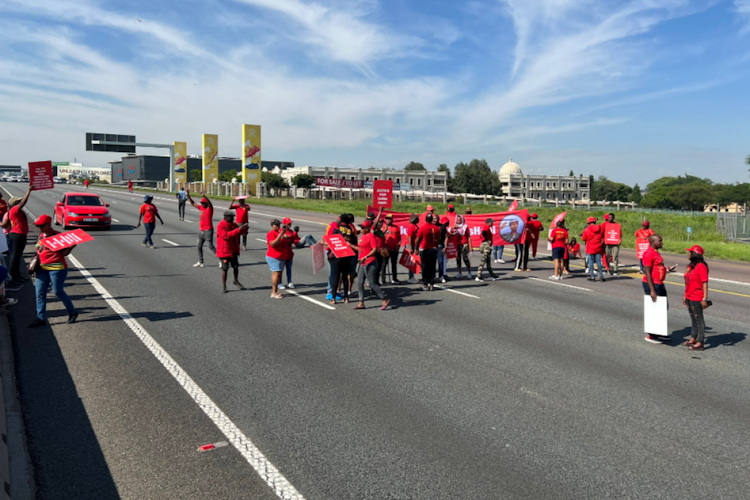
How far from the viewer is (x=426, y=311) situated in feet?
37.2

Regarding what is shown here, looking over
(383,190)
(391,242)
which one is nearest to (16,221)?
(391,242)

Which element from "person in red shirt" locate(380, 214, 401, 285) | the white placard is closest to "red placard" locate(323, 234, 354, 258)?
"person in red shirt" locate(380, 214, 401, 285)

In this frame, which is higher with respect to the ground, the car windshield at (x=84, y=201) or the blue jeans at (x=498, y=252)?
the car windshield at (x=84, y=201)

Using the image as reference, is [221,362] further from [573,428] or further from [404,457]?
[573,428]

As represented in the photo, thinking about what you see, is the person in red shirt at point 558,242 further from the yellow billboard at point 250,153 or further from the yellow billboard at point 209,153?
the yellow billboard at point 209,153

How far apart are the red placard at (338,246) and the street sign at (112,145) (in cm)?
7654

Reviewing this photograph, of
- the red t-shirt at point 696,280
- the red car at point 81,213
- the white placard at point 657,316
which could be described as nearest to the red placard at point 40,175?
the red car at point 81,213

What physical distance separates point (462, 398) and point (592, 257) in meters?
11.0

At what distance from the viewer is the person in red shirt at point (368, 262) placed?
11.4 m

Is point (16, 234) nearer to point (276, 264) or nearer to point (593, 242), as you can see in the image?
point (276, 264)

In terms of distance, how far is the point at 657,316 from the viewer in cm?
909

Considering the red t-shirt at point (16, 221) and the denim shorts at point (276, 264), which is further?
the red t-shirt at point (16, 221)

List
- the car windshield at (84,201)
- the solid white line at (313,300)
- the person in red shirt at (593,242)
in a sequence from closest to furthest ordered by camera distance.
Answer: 1. the solid white line at (313,300)
2. the person in red shirt at (593,242)
3. the car windshield at (84,201)

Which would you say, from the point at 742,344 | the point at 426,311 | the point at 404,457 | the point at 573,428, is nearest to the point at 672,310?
the point at 742,344
